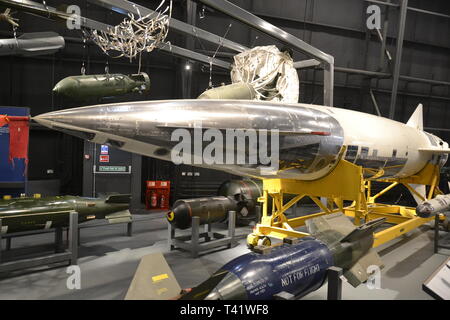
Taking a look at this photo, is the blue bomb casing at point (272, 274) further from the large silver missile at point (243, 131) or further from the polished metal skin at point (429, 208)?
the polished metal skin at point (429, 208)

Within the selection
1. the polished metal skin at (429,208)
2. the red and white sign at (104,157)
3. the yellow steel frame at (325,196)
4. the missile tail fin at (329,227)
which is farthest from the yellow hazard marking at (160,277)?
the red and white sign at (104,157)

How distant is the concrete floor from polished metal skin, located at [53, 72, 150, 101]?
304cm

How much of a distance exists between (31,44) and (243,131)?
19.4 feet

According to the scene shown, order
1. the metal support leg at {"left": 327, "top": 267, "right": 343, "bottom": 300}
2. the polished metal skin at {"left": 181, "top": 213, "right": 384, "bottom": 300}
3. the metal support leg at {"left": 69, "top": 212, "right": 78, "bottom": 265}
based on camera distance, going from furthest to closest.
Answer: the metal support leg at {"left": 69, "top": 212, "right": 78, "bottom": 265}, the metal support leg at {"left": 327, "top": 267, "right": 343, "bottom": 300}, the polished metal skin at {"left": 181, "top": 213, "right": 384, "bottom": 300}

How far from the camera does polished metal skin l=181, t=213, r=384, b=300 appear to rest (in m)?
2.48

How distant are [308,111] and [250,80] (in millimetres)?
2236

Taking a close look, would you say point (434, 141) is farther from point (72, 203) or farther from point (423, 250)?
point (72, 203)

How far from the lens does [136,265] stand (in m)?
5.23

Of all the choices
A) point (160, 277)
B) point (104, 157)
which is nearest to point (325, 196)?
point (160, 277)

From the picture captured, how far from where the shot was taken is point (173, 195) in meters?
10.4

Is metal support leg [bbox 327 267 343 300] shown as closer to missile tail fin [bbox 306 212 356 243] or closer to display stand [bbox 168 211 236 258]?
missile tail fin [bbox 306 212 356 243]

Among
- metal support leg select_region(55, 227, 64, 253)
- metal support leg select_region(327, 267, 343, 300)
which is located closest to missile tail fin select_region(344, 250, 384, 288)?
metal support leg select_region(327, 267, 343, 300)

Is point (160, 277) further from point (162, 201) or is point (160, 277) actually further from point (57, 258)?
point (162, 201)
